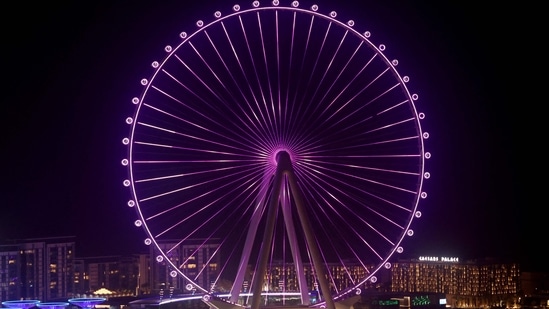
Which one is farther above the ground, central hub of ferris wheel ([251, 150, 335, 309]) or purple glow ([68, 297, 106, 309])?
central hub of ferris wheel ([251, 150, 335, 309])

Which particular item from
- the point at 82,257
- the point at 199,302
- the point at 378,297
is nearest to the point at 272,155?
the point at 199,302

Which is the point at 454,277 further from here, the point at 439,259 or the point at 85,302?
the point at 85,302

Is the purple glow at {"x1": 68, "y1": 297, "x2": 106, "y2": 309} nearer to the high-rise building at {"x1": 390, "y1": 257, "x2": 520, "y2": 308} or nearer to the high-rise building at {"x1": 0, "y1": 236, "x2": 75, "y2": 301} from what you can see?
the high-rise building at {"x1": 0, "y1": 236, "x2": 75, "y2": 301}

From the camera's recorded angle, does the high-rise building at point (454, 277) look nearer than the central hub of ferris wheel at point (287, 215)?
No

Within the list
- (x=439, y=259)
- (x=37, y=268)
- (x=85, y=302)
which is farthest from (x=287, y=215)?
(x=439, y=259)

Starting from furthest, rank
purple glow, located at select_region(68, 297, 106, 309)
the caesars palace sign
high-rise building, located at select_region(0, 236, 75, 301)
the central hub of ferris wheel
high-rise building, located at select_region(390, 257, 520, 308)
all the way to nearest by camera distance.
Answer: high-rise building, located at select_region(390, 257, 520, 308)
the caesars palace sign
high-rise building, located at select_region(0, 236, 75, 301)
purple glow, located at select_region(68, 297, 106, 309)
the central hub of ferris wheel

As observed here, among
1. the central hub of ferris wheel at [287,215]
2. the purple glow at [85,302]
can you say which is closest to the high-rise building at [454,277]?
the purple glow at [85,302]

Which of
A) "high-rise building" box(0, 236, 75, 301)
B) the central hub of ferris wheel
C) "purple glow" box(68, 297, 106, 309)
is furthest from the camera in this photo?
"high-rise building" box(0, 236, 75, 301)

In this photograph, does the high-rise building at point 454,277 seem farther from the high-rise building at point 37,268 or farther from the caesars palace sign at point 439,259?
the high-rise building at point 37,268

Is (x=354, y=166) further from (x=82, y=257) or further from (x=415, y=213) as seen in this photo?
(x=82, y=257)

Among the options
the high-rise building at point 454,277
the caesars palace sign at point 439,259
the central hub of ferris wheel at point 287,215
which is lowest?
the high-rise building at point 454,277

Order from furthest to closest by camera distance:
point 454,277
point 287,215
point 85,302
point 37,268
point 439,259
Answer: point 454,277 → point 439,259 → point 37,268 → point 85,302 → point 287,215

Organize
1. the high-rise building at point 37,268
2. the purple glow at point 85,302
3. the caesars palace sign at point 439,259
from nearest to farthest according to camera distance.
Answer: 1. the purple glow at point 85,302
2. the high-rise building at point 37,268
3. the caesars palace sign at point 439,259

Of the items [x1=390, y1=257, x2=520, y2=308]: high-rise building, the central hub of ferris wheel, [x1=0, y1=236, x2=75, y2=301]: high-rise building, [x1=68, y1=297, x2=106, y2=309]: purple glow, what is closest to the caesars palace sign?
[x1=390, y1=257, x2=520, y2=308]: high-rise building
